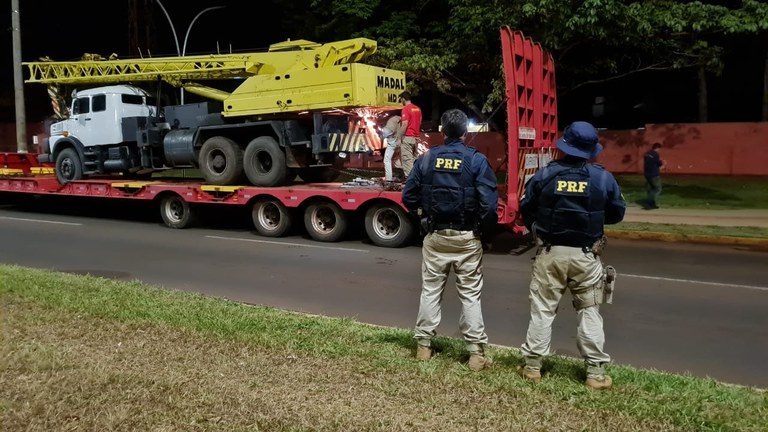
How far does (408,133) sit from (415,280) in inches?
140

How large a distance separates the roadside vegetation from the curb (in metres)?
8.43

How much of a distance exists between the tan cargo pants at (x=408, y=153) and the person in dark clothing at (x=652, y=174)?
689cm

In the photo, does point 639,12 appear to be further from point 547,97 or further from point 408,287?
point 408,287

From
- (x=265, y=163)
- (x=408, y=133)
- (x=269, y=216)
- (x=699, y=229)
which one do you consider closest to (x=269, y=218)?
(x=269, y=216)

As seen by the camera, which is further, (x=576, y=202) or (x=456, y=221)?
(x=456, y=221)

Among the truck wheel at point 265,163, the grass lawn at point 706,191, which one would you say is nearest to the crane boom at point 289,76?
the truck wheel at point 265,163

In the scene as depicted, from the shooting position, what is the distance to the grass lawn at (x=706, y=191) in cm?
1691

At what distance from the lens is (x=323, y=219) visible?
12.2 m

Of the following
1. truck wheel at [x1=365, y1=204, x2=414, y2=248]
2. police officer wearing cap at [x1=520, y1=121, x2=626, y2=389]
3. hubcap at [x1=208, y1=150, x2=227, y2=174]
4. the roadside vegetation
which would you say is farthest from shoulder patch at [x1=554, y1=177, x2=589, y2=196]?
hubcap at [x1=208, y1=150, x2=227, y2=174]

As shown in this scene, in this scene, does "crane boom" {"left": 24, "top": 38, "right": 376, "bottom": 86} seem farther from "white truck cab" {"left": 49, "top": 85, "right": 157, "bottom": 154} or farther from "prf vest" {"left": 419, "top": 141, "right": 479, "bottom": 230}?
"prf vest" {"left": 419, "top": 141, "right": 479, "bottom": 230}

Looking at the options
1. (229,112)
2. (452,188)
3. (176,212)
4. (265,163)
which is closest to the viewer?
(452,188)

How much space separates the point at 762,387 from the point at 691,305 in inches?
105

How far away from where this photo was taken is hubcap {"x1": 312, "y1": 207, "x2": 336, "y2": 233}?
1208 cm

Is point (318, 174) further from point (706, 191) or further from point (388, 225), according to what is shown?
point (706, 191)
